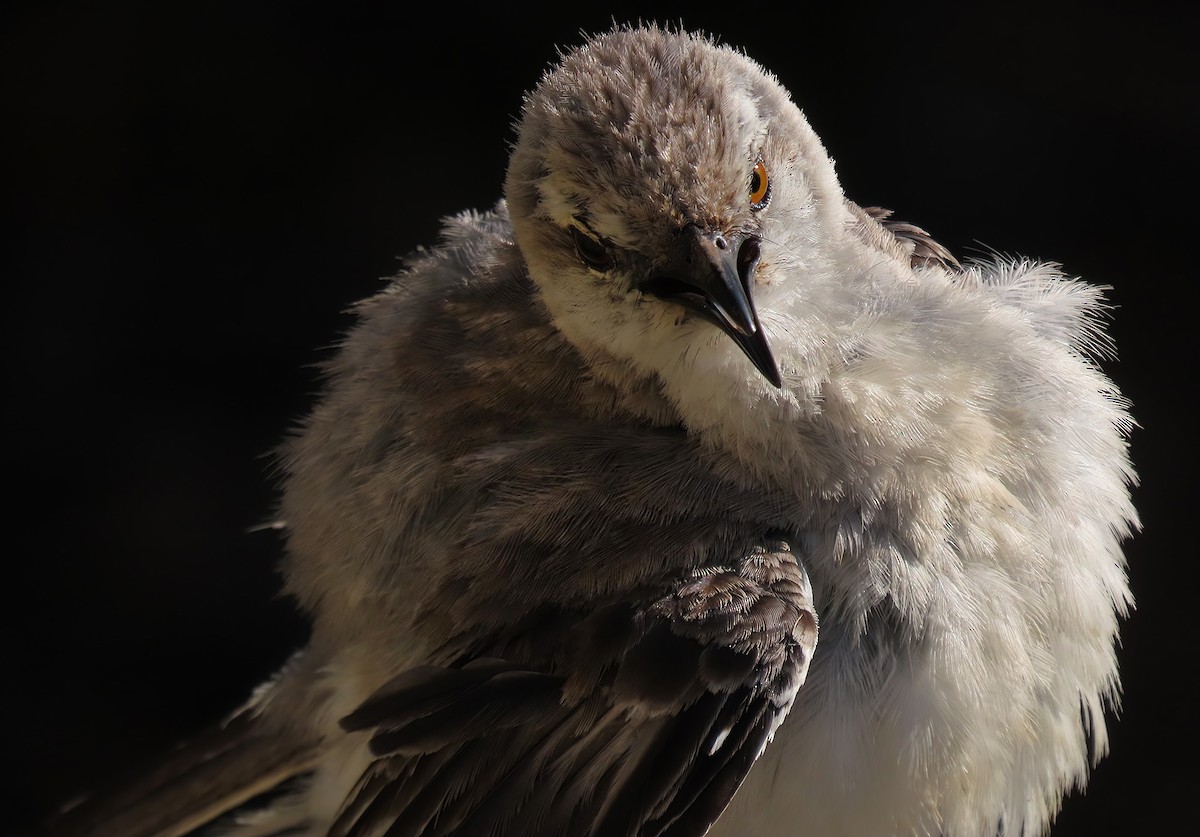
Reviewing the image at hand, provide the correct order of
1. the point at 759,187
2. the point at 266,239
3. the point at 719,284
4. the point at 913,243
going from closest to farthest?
the point at 719,284 < the point at 759,187 < the point at 913,243 < the point at 266,239

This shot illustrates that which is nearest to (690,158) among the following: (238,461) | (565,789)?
(565,789)

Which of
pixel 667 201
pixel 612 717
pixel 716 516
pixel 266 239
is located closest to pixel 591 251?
pixel 667 201

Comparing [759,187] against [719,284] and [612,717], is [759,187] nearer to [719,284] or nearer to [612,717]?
[719,284]

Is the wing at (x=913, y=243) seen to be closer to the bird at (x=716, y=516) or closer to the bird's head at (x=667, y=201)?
the bird at (x=716, y=516)

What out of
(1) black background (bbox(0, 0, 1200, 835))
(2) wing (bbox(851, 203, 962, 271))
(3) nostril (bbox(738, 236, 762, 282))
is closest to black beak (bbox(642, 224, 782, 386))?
(3) nostril (bbox(738, 236, 762, 282))

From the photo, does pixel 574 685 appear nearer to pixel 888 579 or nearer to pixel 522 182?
pixel 888 579

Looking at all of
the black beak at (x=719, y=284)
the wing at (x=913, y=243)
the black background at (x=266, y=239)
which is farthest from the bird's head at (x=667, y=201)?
the black background at (x=266, y=239)
